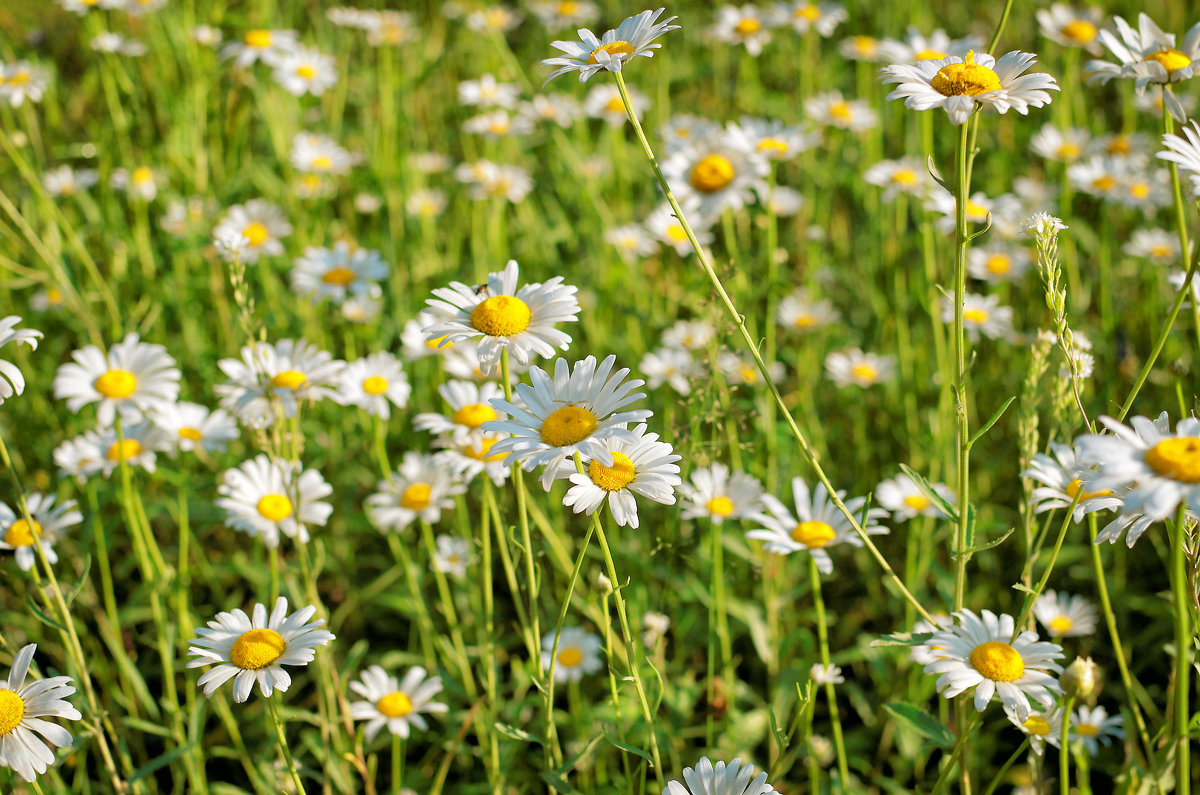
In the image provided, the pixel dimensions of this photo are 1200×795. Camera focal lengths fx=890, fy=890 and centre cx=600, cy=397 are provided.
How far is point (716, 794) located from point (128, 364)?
6.76ft

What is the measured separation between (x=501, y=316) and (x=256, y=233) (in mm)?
2583

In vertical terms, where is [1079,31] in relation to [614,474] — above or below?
above

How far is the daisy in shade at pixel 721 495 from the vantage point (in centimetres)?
246

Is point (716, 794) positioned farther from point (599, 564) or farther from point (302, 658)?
point (599, 564)

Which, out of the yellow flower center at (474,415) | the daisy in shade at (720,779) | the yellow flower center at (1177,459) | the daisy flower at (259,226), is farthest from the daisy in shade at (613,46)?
the daisy flower at (259,226)


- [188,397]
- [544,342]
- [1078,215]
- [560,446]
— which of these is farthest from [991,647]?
[1078,215]

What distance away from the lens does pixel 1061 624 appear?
2572 millimetres

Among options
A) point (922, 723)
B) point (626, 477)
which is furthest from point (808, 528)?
point (626, 477)

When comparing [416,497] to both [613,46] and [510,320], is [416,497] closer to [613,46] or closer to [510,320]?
[510,320]

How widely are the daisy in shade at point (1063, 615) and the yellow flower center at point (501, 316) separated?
1.74 m

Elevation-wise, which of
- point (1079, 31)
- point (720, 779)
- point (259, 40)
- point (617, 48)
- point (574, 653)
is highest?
point (617, 48)

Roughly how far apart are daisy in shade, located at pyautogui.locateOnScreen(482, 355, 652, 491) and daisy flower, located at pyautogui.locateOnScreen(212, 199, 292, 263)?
8.27ft

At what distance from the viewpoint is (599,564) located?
321cm

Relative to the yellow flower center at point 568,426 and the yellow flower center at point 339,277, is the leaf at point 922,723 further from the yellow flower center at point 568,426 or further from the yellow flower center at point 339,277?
the yellow flower center at point 339,277
